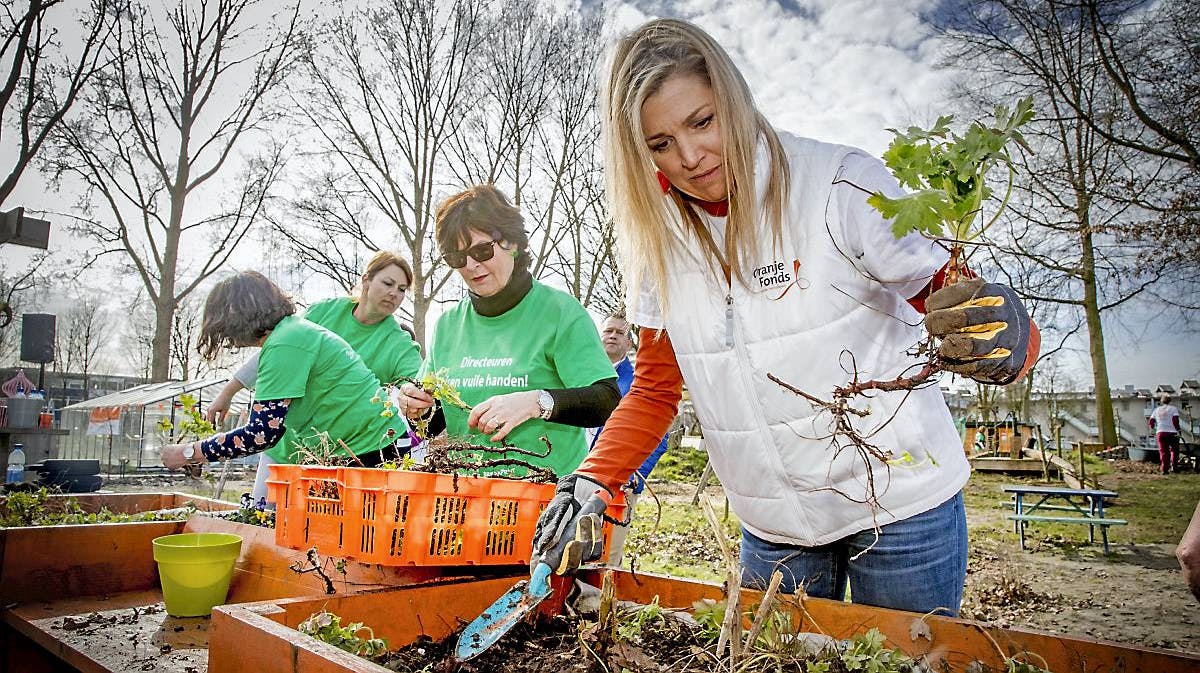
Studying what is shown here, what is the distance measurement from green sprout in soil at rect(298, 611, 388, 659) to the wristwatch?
913 mm

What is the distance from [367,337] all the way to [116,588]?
1.94 metres

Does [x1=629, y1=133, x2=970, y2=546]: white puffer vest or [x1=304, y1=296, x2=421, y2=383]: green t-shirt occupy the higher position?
[x1=304, y1=296, x2=421, y2=383]: green t-shirt

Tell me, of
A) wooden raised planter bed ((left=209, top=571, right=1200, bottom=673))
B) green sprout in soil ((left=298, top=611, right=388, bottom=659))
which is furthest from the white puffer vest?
green sprout in soil ((left=298, top=611, right=388, bottom=659))

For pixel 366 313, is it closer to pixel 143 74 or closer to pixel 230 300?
pixel 230 300

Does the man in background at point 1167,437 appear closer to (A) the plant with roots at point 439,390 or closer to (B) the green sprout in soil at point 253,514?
(A) the plant with roots at point 439,390

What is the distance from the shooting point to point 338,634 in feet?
4.43

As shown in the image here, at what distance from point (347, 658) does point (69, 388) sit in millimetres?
38476

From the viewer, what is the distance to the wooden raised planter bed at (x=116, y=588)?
1.81m

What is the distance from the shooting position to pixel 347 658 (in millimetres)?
1036

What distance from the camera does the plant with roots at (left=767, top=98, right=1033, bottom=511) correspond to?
124 cm

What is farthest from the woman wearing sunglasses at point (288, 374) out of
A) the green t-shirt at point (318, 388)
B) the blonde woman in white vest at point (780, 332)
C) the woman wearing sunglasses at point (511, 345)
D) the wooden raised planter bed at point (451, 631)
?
the blonde woman in white vest at point (780, 332)

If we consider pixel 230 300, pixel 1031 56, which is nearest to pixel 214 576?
pixel 230 300

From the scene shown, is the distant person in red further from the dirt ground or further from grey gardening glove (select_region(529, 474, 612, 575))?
grey gardening glove (select_region(529, 474, 612, 575))

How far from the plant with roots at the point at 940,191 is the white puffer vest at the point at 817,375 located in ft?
0.40
